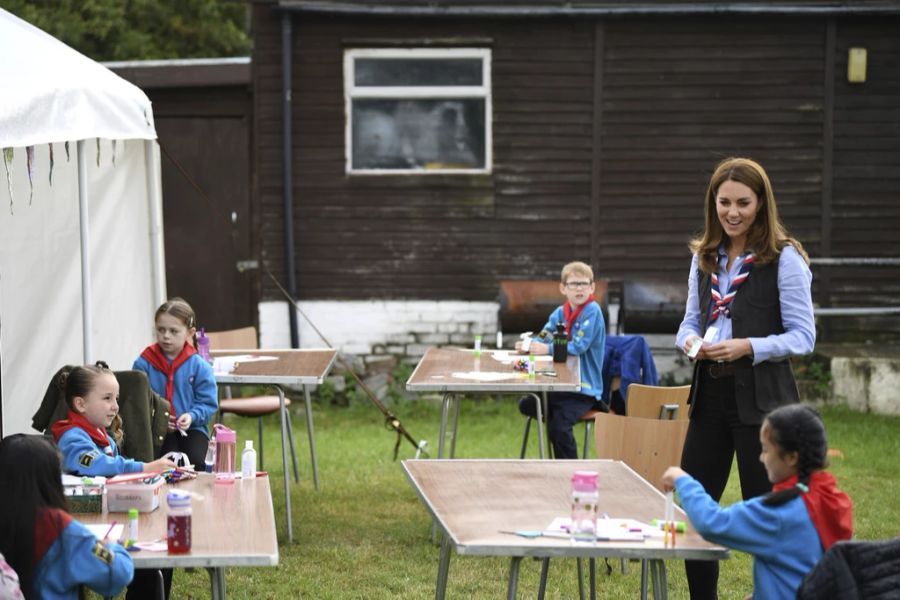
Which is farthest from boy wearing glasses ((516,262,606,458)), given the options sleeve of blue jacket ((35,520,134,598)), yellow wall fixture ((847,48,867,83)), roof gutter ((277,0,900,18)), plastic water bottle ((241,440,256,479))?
yellow wall fixture ((847,48,867,83))

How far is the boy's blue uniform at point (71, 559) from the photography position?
3.52 metres

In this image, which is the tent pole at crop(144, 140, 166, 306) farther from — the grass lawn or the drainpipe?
the drainpipe

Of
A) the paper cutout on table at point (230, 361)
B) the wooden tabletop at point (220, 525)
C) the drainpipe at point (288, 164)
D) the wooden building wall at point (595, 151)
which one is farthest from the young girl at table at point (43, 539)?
the wooden building wall at point (595, 151)

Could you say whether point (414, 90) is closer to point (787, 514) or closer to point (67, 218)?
point (67, 218)

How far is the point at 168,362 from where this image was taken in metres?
6.55

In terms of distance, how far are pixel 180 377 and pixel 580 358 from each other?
240cm

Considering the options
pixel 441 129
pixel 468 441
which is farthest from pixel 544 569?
pixel 441 129

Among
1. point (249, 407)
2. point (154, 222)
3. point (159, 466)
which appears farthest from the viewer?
point (154, 222)

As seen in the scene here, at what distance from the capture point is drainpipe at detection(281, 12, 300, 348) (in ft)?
39.6

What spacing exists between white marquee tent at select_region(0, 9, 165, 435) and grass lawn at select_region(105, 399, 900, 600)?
140 centimetres

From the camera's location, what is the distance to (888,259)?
11930mm

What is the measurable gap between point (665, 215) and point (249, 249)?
12.9ft

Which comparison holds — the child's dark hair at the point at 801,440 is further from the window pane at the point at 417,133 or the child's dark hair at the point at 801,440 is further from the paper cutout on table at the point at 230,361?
the window pane at the point at 417,133

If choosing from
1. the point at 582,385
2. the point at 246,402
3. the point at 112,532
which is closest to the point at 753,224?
the point at 112,532
